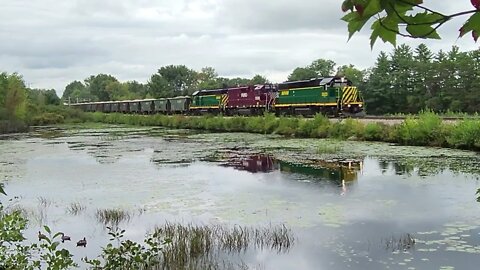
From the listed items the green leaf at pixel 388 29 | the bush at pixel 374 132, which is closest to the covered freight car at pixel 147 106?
the bush at pixel 374 132

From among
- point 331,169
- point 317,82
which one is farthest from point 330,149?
point 317,82

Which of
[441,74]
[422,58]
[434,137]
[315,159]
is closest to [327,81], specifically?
[434,137]

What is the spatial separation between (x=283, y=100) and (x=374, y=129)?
13481mm

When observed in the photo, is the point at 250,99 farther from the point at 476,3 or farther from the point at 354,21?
the point at 476,3

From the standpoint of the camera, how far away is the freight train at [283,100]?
98.4ft

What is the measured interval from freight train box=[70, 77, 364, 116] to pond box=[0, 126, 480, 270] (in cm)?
1087

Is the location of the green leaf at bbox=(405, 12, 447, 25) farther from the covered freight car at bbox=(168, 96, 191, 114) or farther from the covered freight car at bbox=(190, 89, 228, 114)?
the covered freight car at bbox=(168, 96, 191, 114)

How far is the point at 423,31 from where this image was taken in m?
1.12

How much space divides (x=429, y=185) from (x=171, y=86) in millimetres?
82967

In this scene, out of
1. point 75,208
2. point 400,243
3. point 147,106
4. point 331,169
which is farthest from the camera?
point 147,106

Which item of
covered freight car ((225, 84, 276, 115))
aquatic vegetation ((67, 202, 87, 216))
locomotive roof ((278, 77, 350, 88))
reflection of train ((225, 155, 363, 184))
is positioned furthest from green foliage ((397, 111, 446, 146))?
covered freight car ((225, 84, 276, 115))

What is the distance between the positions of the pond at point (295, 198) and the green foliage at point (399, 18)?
5.56m

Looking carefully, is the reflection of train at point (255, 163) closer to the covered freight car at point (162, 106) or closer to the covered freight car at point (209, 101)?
the covered freight car at point (209, 101)

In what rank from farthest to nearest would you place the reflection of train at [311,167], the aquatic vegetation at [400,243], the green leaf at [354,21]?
the reflection of train at [311,167], the aquatic vegetation at [400,243], the green leaf at [354,21]
